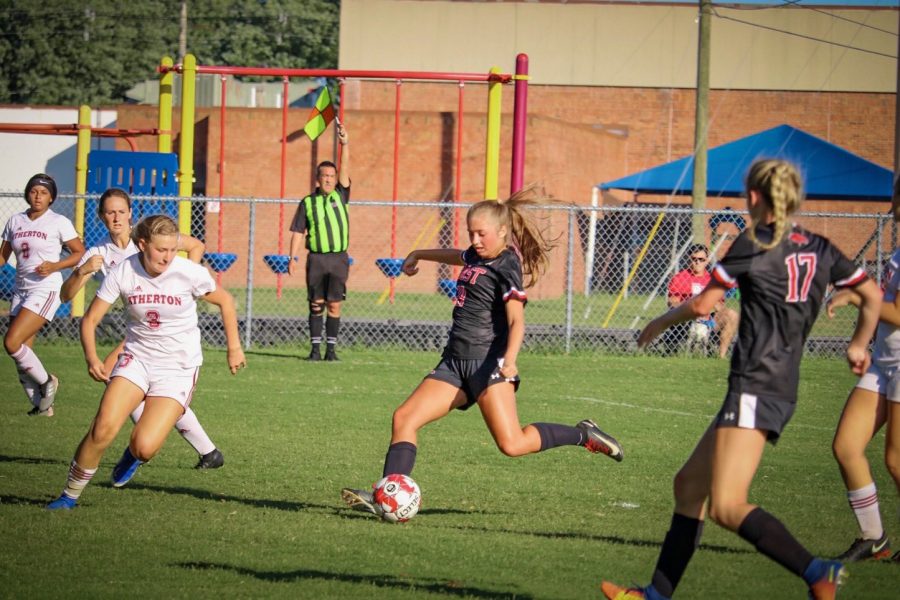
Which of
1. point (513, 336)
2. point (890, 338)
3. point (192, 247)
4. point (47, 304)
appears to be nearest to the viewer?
point (890, 338)

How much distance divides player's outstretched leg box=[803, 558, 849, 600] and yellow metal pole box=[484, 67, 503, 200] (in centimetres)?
1232

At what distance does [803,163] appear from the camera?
2588cm

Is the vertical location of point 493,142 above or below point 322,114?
below

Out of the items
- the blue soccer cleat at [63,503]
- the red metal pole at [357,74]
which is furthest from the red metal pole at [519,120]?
the blue soccer cleat at [63,503]

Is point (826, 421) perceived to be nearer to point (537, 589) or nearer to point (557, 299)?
point (537, 589)

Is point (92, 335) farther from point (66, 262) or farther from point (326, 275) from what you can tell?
point (326, 275)

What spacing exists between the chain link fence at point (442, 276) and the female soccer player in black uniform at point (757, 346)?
914 cm

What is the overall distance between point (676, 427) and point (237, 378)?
5.29m

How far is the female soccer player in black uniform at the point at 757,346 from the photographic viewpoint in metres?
4.80

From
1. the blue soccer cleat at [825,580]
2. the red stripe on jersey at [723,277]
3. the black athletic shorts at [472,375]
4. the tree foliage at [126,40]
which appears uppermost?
the tree foliage at [126,40]

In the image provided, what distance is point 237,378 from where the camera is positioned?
13641mm

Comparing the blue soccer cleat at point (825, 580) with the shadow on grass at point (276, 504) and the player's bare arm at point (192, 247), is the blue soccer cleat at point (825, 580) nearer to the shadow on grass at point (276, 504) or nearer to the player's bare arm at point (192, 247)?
the shadow on grass at point (276, 504)

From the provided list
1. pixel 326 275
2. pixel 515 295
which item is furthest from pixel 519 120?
pixel 515 295

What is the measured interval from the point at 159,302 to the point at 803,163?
2135 cm
